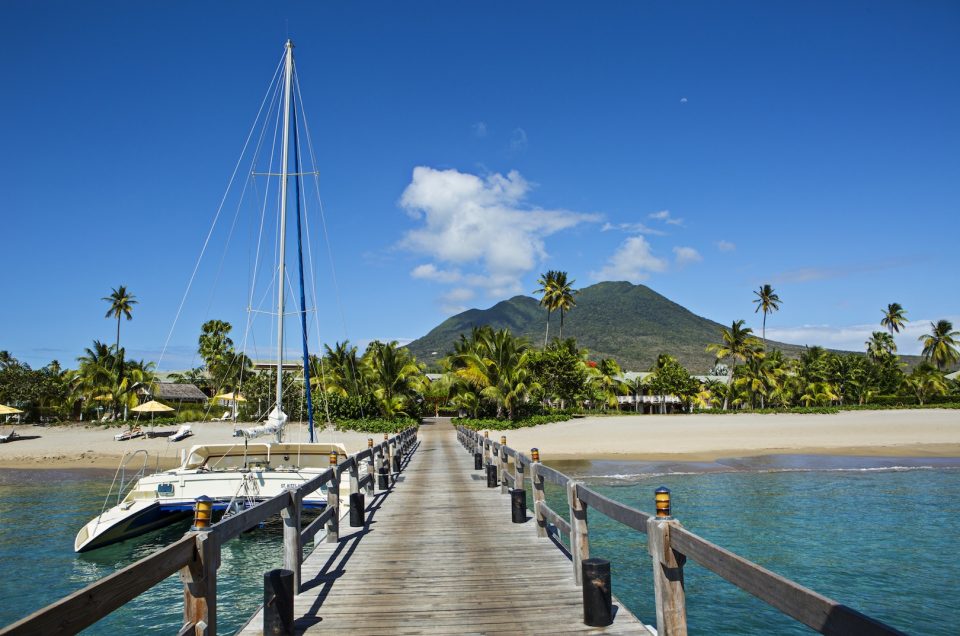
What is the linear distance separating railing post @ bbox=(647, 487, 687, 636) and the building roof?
6484cm

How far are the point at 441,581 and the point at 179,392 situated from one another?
66096 mm

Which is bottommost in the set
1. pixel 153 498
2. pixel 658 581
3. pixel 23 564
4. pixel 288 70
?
pixel 23 564

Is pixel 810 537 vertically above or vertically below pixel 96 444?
above

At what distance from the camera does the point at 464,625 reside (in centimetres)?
582

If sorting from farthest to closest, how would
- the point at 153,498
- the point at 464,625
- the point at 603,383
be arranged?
the point at 603,383, the point at 153,498, the point at 464,625

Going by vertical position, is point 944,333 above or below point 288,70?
below

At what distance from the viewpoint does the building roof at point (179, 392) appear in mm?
63744

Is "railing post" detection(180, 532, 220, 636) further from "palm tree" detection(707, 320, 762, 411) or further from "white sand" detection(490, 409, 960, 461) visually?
"palm tree" detection(707, 320, 762, 411)

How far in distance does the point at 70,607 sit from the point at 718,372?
105 m

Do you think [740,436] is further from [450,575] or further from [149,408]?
[450,575]

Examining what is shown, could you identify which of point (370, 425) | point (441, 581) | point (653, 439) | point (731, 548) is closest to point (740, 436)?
point (653, 439)

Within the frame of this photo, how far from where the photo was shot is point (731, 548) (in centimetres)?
1508

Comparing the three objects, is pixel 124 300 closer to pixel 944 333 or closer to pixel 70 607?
pixel 70 607

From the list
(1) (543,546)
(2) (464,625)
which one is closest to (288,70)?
(1) (543,546)
